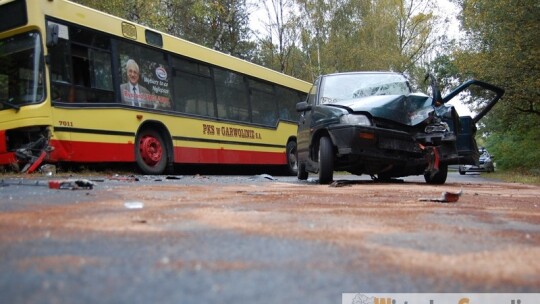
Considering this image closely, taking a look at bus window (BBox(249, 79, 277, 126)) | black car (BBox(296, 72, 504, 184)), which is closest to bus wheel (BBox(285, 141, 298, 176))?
bus window (BBox(249, 79, 277, 126))

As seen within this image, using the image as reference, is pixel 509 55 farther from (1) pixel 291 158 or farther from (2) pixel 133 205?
(2) pixel 133 205

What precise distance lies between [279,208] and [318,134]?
13.6ft

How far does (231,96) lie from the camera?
40.1ft

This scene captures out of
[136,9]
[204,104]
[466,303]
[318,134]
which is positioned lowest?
[466,303]

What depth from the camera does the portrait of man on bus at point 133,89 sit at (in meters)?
9.24

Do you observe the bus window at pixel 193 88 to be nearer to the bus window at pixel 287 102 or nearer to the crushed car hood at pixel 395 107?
the bus window at pixel 287 102

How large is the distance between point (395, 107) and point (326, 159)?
122 centimetres

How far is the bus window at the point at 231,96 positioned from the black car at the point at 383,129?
177 inches

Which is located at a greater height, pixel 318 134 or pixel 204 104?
pixel 204 104

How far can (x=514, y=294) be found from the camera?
133cm

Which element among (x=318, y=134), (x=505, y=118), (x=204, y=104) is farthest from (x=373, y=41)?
(x=318, y=134)

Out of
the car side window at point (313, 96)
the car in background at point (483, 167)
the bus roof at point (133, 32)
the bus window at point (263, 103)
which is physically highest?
the bus roof at point (133, 32)

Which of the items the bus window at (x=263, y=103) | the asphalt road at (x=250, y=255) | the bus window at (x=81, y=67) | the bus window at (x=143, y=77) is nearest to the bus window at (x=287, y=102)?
the bus window at (x=263, y=103)

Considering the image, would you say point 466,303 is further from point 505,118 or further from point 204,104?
point 505,118
